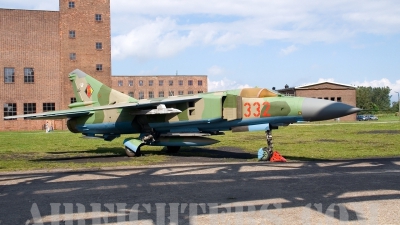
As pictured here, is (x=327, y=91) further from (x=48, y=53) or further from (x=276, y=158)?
(x=276, y=158)

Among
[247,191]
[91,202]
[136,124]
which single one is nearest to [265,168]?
[247,191]

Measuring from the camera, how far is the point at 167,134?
17.3 m

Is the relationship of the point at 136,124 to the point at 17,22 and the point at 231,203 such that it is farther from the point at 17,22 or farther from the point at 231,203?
the point at 17,22

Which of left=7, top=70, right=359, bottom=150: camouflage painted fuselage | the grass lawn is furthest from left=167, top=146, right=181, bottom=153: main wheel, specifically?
left=7, top=70, right=359, bottom=150: camouflage painted fuselage

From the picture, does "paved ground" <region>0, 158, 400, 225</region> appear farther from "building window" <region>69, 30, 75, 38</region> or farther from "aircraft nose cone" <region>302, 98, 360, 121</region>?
"building window" <region>69, 30, 75, 38</region>

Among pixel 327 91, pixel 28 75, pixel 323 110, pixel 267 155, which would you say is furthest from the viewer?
pixel 327 91

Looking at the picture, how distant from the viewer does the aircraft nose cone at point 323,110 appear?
1301 cm

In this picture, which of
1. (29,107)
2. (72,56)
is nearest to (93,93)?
(29,107)

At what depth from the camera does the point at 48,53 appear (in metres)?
49.5

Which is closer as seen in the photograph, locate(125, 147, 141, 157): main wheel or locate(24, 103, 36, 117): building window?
locate(125, 147, 141, 157): main wheel

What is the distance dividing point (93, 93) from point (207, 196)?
12.7m

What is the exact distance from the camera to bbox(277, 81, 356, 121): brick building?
7806 centimetres

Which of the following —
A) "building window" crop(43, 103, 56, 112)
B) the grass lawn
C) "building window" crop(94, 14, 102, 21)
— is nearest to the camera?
the grass lawn

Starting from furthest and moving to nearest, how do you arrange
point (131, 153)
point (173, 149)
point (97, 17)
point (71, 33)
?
point (97, 17) < point (71, 33) < point (173, 149) < point (131, 153)
